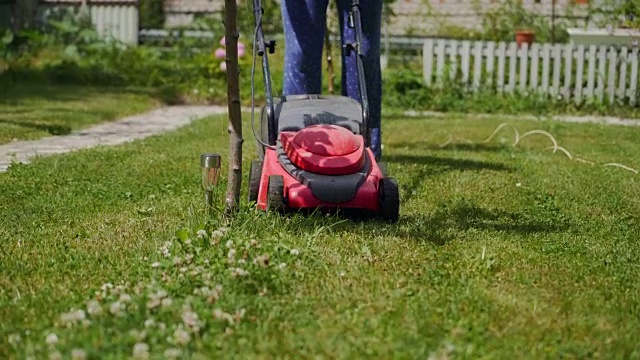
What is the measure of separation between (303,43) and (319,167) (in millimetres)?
1210

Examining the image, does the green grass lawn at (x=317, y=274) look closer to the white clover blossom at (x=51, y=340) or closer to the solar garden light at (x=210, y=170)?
the white clover blossom at (x=51, y=340)

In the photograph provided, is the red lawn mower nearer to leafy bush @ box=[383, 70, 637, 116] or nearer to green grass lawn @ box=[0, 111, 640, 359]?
green grass lawn @ box=[0, 111, 640, 359]

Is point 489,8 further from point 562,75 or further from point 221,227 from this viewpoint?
point 221,227

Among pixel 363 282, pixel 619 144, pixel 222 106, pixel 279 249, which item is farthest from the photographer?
pixel 222 106

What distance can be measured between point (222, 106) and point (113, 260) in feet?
28.4

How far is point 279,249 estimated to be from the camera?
3.51m

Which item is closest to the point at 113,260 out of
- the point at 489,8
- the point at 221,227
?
the point at 221,227

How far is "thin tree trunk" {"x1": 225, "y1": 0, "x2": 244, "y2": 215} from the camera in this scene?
4.08m

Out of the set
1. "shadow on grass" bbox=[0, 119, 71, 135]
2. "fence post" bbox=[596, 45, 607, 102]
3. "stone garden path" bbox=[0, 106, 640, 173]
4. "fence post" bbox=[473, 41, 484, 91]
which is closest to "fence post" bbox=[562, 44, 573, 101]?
"fence post" bbox=[596, 45, 607, 102]

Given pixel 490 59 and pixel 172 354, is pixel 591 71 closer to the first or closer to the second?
pixel 490 59

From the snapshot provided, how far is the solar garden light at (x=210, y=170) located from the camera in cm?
411

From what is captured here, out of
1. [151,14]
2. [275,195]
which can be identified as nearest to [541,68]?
[151,14]

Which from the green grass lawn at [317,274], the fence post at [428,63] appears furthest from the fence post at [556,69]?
the green grass lawn at [317,274]

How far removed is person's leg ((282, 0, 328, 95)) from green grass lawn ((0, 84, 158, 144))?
9.76 feet
